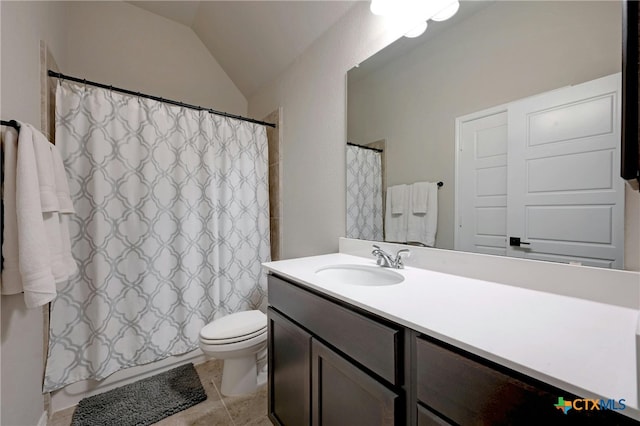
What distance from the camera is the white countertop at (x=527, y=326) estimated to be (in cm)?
43

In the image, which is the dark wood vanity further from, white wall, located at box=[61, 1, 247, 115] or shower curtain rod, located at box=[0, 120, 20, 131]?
white wall, located at box=[61, 1, 247, 115]

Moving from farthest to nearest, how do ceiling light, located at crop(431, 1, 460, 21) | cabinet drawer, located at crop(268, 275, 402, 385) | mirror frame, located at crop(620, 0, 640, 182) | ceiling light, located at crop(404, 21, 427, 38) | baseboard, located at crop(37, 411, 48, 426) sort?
baseboard, located at crop(37, 411, 48, 426) → ceiling light, located at crop(404, 21, 427, 38) → ceiling light, located at crop(431, 1, 460, 21) → cabinet drawer, located at crop(268, 275, 402, 385) → mirror frame, located at crop(620, 0, 640, 182)

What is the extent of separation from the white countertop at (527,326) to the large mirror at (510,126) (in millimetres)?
225

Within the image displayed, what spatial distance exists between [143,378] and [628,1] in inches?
103

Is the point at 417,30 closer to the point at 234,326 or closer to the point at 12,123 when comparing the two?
the point at 12,123

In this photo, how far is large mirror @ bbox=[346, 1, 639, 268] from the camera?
800mm

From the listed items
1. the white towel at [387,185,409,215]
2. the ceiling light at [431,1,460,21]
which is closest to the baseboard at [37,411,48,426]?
the white towel at [387,185,409,215]

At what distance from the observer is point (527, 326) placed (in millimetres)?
612

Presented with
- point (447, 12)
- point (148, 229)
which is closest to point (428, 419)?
point (447, 12)

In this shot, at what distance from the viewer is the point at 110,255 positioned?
162cm

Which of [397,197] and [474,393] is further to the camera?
[397,197]

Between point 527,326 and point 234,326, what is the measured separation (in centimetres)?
149

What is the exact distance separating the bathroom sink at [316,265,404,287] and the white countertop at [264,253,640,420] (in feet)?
0.72

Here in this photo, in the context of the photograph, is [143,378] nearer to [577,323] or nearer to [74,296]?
[74,296]
